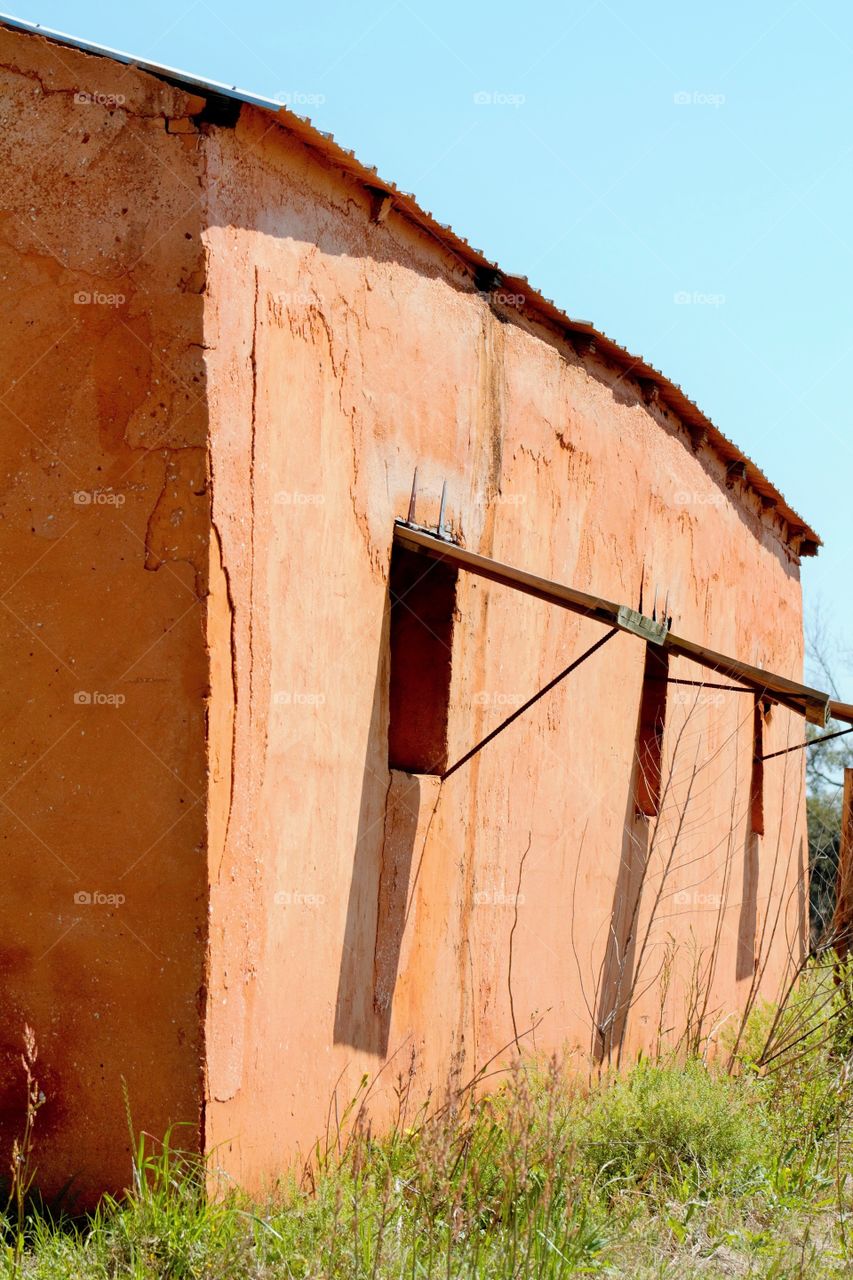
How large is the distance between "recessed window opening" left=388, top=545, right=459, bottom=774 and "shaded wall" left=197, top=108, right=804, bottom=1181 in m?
0.10

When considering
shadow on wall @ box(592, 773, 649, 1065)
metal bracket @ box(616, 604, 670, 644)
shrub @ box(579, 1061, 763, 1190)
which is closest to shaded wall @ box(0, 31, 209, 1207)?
metal bracket @ box(616, 604, 670, 644)

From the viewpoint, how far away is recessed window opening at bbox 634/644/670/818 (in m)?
8.54

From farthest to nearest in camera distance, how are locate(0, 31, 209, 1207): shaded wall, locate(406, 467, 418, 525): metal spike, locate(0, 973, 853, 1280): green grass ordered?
locate(406, 467, 418, 525): metal spike
locate(0, 31, 209, 1207): shaded wall
locate(0, 973, 853, 1280): green grass

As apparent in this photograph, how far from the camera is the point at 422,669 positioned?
599 centimetres

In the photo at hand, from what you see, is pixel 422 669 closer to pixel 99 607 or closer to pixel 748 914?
pixel 99 607

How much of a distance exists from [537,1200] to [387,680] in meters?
2.34

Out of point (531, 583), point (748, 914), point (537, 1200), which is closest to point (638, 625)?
point (531, 583)

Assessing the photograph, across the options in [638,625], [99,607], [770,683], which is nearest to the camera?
[99,607]

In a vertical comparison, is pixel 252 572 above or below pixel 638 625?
below

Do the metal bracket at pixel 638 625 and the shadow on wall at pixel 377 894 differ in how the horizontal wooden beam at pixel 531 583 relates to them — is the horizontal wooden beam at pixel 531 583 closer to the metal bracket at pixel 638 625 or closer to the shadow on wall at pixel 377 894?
the metal bracket at pixel 638 625

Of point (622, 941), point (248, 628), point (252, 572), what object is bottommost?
point (622, 941)

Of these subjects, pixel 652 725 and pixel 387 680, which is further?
pixel 652 725

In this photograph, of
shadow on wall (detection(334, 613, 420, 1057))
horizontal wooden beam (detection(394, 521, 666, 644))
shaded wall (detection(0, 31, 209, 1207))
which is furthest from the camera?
horizontal wooden beam (detection(394, 521, 666, 644))

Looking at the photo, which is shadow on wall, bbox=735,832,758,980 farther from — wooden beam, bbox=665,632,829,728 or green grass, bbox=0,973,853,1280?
green grass, bbox=0,973,853,1280
